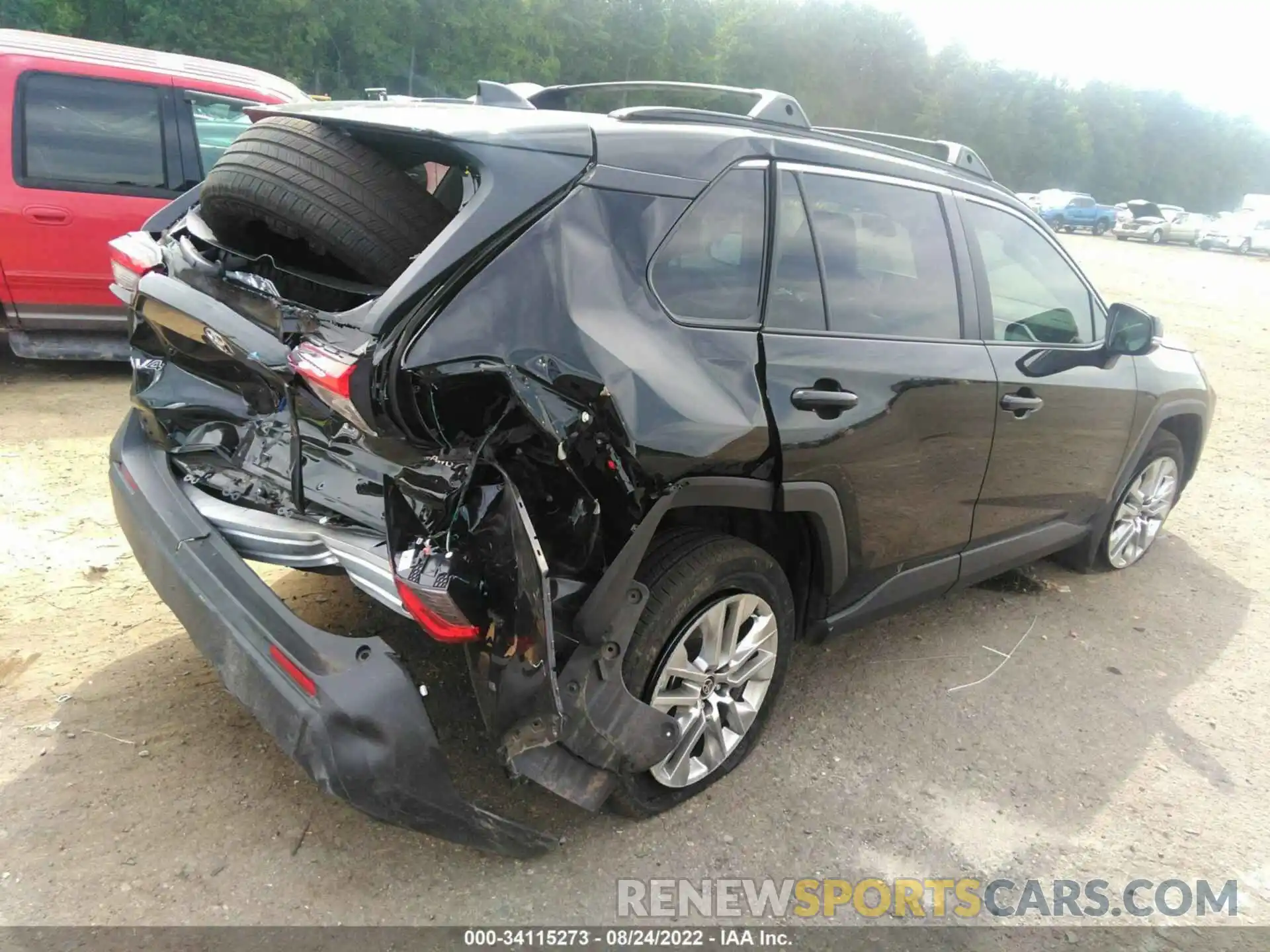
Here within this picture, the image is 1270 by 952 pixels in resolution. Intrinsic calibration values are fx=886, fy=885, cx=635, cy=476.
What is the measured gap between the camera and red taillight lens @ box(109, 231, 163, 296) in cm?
279

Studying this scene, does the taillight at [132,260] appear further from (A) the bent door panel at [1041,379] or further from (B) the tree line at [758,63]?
(B) the tree line at [758,63]

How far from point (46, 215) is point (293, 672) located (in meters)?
4.92

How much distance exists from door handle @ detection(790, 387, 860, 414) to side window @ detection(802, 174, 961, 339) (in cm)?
23

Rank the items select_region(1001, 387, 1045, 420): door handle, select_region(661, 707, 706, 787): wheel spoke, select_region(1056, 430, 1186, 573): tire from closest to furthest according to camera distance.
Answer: select_region(661, 707, 706, 787): wheel spoke → select_region(1001, 387, 1045, 420): door handle → select_region(1056, 430, 1186, 573): tire

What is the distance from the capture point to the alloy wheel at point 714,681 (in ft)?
8.46

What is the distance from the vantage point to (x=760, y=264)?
2.62 m

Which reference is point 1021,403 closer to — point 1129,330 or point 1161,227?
point 1129,330

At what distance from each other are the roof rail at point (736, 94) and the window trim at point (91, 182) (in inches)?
152

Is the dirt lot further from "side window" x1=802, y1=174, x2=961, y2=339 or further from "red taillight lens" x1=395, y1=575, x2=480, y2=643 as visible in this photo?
"side window" x1=802, y1=174, x2=961, y2=339

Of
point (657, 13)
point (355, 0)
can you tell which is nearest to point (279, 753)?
point (355, 0)

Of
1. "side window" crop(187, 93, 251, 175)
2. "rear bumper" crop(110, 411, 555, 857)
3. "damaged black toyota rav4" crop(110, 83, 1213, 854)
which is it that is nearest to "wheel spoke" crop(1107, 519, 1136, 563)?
"damaged black toyota rav4" crop(110, 83, 1213, 854)

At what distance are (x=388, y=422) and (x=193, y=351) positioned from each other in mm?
1071

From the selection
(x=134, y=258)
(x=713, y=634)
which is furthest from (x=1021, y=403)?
(x=134, y=258)

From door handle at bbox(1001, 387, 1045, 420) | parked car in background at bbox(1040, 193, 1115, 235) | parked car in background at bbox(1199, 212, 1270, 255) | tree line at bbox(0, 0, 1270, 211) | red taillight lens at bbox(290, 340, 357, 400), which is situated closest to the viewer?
red taillight lens at bbox(290, 340, 357, 400)
